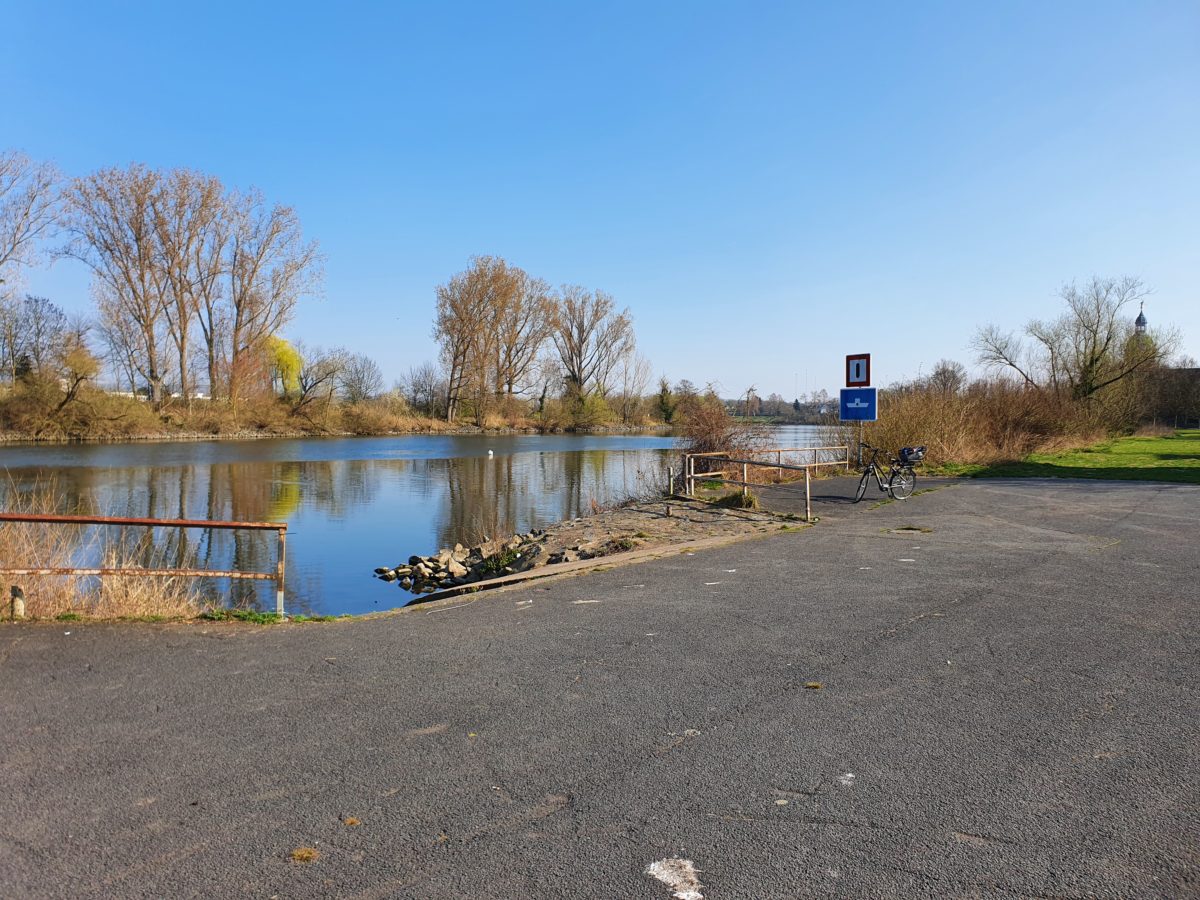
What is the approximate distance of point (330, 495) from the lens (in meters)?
28.3

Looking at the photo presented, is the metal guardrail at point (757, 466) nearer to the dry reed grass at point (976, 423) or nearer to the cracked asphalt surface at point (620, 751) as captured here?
the dry reed grass at point (976, 423)

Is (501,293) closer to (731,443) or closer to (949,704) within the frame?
(731,443)

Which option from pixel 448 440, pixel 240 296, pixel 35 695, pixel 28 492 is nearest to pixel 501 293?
pixel 448 440

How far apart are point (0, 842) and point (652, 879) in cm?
287

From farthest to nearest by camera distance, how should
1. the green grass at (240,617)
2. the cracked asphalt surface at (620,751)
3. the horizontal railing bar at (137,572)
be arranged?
the green grass at (240,617), the horizontal railing bar at (137,572), the cracked asphalt surface at (620,751)

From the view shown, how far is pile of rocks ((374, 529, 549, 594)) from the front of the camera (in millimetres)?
14508

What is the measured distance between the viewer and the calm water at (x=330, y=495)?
1667cm

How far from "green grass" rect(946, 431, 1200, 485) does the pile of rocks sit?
16.2 m

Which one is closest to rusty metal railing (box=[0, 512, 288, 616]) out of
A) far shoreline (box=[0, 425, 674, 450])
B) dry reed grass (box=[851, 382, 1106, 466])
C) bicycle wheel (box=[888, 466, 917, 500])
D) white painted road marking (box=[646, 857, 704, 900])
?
white painted road marking (box=[646, 857, 704, 900])

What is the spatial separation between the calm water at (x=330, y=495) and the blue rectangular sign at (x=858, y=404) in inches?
202

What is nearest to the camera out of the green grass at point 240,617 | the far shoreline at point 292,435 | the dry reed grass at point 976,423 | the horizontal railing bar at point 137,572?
the horizontal railing bar at point 137,572

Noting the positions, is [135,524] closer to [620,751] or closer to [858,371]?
[620,751]

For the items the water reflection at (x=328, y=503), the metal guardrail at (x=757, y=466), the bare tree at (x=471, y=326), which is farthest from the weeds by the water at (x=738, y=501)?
the bare tree at (x=471, y=326)

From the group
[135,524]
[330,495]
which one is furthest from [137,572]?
[330,495]
